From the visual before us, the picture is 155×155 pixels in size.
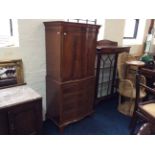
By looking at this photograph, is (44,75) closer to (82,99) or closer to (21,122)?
(82,99)

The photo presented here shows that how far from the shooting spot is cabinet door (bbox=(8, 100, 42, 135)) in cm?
158

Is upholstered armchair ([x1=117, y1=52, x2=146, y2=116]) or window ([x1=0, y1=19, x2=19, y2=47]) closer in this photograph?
window ([x1=0, y1=19, x2=19, y2=47])

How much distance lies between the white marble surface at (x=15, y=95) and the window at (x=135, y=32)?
8.18 ft

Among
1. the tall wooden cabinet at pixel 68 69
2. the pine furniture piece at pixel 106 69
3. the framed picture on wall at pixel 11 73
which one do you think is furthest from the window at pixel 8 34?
the pine furniture piece at pixel 106 69

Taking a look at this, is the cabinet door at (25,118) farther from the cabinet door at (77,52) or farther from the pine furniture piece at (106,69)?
the pine furniture piece at (106,69)

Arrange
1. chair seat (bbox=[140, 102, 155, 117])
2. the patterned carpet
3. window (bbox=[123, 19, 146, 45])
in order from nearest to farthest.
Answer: chair seat (bbox=[140, 102, 155, 117]), the patterned carpet, window (bbox=[123, 19, 146, 45])

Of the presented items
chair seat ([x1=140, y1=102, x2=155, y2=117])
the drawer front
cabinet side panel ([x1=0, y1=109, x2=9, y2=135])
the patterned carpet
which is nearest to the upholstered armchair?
the patterned carpet

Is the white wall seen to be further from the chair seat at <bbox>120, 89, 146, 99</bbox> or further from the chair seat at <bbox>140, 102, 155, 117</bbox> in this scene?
the chair seat at <bbox>140, 102, 155, 117</bbox>

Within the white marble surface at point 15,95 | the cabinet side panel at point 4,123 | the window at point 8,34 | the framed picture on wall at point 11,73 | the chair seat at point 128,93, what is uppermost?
the window at point 8,34

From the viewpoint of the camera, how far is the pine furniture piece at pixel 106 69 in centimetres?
274

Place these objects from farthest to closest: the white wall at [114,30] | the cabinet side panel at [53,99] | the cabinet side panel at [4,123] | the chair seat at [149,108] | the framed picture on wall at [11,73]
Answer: the white wall at [114,30], the cabinet side panel at [53,99], the framed picture on wall at [11,73], the chair seat at [149,108], the cabinet side panel at [4,123]
